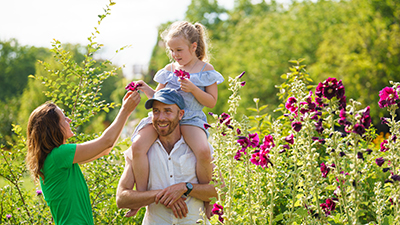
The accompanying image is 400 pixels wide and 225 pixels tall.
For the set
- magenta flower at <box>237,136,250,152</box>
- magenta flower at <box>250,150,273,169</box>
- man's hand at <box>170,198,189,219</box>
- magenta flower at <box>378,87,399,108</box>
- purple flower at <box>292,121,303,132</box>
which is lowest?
man's hand at <box>170,198,189,219</box>

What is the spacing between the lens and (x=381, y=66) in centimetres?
1931

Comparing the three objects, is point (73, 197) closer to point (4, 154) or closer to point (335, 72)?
point (4, 154)

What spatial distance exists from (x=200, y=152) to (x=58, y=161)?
3.79ft

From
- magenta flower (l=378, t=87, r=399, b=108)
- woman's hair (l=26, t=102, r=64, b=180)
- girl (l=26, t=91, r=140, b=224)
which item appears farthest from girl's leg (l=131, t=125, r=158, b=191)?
magenta flower (l=378, t=87, r=399, b=108)

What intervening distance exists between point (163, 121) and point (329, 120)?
156cm

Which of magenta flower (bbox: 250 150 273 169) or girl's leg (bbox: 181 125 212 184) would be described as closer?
magenta flower (bbox: 250 150 273 169)

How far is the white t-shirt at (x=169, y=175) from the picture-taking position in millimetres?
3314

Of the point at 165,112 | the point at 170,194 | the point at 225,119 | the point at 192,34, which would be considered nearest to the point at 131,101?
the point at 165,112

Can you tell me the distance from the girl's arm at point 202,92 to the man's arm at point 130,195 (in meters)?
0.87

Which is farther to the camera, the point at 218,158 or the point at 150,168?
the point at 150,168

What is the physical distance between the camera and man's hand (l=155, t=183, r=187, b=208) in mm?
3152

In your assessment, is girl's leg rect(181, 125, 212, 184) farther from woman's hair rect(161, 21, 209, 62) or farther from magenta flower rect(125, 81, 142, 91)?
woman's hair rect(161, 21, 209, 62)

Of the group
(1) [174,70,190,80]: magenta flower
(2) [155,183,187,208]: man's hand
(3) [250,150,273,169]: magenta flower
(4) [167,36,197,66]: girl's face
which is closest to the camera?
(3) [250,150,273,169]: magenta flower

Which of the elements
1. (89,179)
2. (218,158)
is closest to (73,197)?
(218,158)
